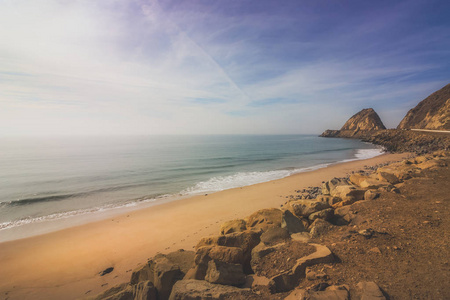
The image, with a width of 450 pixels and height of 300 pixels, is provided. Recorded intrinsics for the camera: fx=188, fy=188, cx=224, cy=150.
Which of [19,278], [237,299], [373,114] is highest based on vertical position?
[373,114]

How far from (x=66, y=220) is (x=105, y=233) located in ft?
16.4

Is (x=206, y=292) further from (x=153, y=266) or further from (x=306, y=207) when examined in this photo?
(x=306, y=207)

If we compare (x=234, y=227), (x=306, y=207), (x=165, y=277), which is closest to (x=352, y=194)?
(x=306, y=207)

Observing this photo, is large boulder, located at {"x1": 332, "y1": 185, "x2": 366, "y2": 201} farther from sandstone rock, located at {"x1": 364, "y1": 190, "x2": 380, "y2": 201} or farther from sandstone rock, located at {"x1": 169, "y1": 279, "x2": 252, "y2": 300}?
sandstone rock, located at {"x1": 169, "y1": 279, "x2": 252, "y2": 300}

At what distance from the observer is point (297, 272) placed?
4176mm

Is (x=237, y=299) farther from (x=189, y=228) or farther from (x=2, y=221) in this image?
(x=2, y=221)

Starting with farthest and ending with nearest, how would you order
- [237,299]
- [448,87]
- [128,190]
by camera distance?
[448,87]
[128,190]
[237,299]

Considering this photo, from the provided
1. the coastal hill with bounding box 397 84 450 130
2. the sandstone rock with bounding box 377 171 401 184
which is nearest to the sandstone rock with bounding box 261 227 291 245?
the sandstone rock with bounding box 377 171 401 184

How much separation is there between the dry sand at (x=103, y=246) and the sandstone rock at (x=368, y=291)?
240 inches

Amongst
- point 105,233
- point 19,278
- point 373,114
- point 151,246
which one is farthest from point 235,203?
point 373,114

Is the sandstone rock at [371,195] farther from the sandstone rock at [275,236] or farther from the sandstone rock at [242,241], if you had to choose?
the sandstone rock at [242,241]

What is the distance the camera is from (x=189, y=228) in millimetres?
9914

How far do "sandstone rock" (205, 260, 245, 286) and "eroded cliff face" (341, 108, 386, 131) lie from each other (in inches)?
5283

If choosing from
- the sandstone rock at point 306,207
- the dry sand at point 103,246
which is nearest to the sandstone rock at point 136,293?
the dry sand at point 103,246
